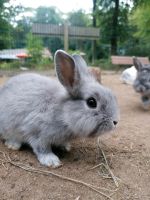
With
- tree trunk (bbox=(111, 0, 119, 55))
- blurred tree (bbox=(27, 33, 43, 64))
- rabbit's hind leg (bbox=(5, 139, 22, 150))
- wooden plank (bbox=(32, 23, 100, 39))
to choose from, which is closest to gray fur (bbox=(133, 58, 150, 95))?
rabbit's hind leg (bbox=(5, 139, 22, 150))

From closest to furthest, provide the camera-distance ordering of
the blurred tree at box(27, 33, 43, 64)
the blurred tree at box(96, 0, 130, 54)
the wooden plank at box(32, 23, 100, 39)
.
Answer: the blurred tree at box(27, 33, 43, 64), the wooden plank at box(32, 23, 100, 39), the blurred tree at box(96, 0, 130, 54)

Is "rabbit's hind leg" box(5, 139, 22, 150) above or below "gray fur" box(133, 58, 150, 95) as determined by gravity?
below

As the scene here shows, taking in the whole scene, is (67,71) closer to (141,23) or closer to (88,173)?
(88,173)

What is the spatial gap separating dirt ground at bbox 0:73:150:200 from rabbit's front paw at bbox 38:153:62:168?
0.13ft

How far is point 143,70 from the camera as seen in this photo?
5078 mm

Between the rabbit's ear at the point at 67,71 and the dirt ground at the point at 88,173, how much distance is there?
1.99ft

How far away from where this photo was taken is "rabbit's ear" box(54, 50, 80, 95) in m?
2.36

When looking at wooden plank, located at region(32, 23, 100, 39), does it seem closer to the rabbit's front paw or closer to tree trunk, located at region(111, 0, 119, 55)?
tree trunk, located at region(111, 0, 119, 55)

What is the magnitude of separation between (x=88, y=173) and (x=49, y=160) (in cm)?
31

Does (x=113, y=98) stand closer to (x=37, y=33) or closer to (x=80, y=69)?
(x=80, y=69)

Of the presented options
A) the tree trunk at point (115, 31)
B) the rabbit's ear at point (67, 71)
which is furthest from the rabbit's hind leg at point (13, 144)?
the tree trunk at point (115, 31)

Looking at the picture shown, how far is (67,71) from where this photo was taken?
2.38 meters

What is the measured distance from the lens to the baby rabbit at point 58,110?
2.28 m

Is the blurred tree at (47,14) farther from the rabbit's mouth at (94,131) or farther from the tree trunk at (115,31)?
the rabbit's mouth at (94,131)
